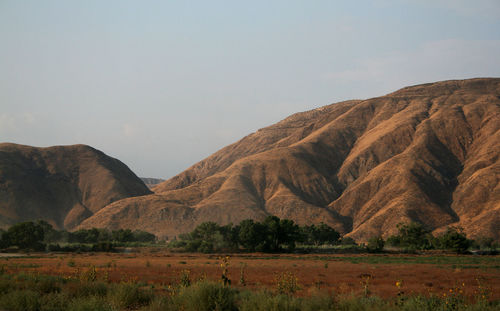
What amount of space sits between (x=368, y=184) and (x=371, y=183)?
1.00 m

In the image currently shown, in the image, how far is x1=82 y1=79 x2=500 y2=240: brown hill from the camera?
113375mm

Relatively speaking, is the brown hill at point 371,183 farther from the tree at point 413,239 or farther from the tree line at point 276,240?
the tree line at point 276,240

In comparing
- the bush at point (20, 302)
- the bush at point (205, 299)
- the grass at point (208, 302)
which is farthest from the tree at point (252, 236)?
the bush at point (20, 302)

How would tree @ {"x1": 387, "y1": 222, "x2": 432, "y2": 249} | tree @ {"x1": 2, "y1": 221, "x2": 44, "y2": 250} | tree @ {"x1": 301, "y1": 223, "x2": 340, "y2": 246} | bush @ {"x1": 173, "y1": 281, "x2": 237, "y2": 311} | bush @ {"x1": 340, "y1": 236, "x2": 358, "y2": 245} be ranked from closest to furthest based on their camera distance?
bush @ {"x1": 173, "y1": 281, "x2": 237, "y2": 311} < tree @ {"x1": 2, "y1": 221, "x2": 44, "y2": 250} < tree @ {"x1": 387, "y1": 222, "x2": 432, "y2": 249} < bush @ {"x1": 340, "y1": 236, "x2": 358, "y2": 245} < tree @ {"x1": 301, "y1": 223, "x2": 340, "y2": 246}

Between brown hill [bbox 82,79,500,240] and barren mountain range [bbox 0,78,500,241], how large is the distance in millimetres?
322

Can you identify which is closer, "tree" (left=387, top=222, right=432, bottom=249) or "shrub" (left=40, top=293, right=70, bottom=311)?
"shrub" (left=40, top=293, right=70, bottom=311)

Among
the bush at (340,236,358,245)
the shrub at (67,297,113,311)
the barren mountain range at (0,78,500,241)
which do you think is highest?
the barren mountain range at (0,78,500,241)

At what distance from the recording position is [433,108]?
169125 millimetres

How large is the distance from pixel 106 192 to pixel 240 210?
175 feet

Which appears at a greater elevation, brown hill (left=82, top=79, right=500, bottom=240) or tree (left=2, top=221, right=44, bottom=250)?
brown hill (left=82, top=79, right=500, bottom=240)

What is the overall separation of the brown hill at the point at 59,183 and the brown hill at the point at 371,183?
15.5 metres

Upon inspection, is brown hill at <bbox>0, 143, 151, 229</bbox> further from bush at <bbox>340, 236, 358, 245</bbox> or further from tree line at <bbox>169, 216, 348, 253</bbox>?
bush at <bbox>340, 236, 358, 245</bbox>

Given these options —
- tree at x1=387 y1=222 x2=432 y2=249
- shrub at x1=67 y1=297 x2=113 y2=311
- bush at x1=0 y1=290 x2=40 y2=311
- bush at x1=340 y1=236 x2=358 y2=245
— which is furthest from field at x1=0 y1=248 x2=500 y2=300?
bush at x1=340 y1=236 x2=358 y2=245

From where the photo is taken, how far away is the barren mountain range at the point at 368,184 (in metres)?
113
